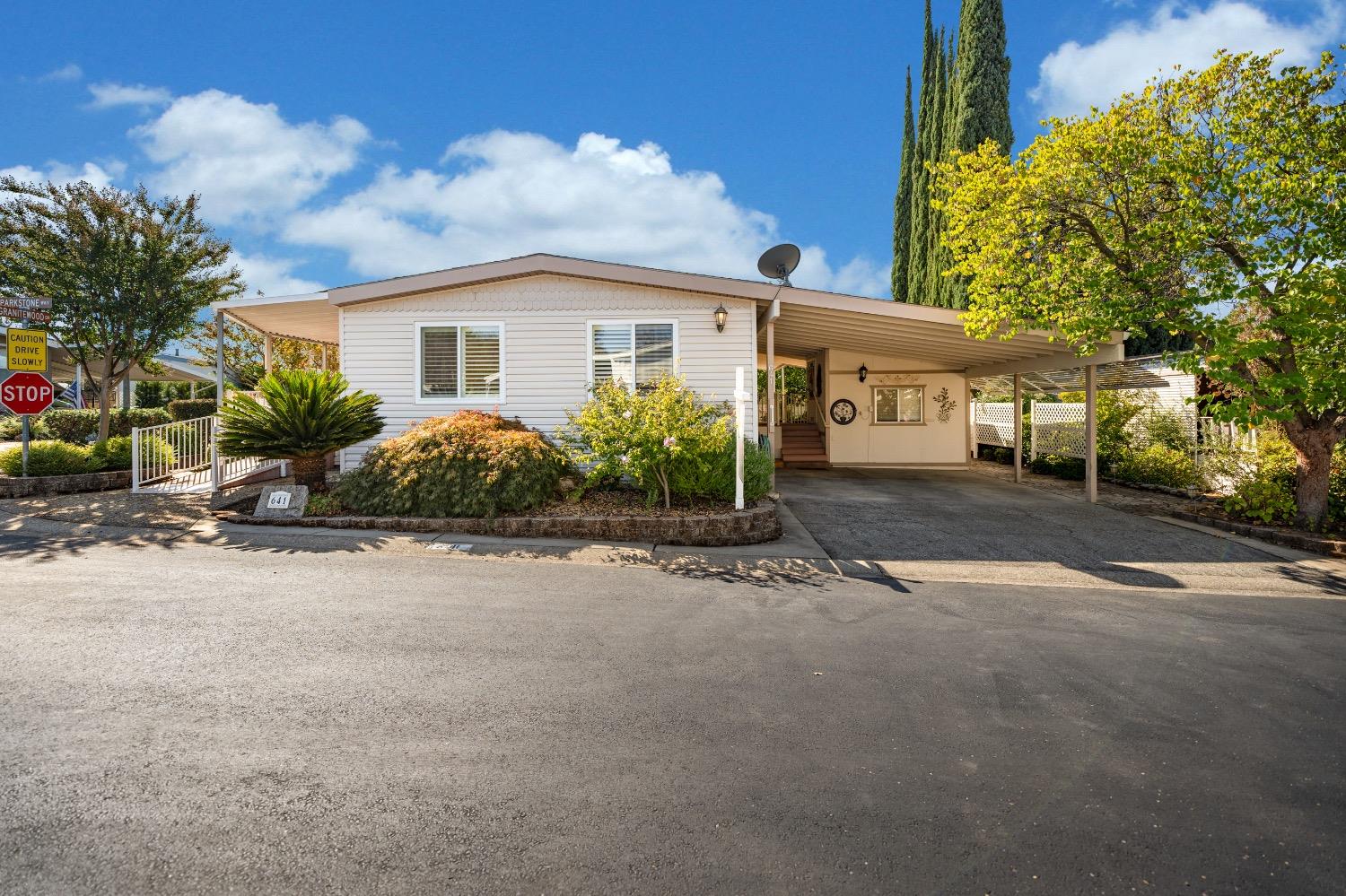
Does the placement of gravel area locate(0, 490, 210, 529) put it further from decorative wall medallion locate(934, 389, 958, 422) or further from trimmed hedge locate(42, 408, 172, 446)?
decorative wall medallion locate(934, 389, 958, 422)

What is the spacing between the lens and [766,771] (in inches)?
108

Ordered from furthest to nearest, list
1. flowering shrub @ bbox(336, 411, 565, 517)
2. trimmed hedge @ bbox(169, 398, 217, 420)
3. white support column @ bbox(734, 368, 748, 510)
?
trimmed hedge @ bbox(169, 398, 217, 420), flowering shrub @ bbox(336, 411, 565, 517), white support column @ bbox(734, 368, 748, 510)

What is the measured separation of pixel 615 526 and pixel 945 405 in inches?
456

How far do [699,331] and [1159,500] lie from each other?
→ 26.3 ft

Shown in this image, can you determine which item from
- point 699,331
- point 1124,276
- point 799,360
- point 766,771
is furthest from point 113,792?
point 799,360

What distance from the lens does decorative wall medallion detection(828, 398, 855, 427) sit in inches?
658

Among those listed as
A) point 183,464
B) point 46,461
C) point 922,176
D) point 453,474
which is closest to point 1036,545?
point 453,474

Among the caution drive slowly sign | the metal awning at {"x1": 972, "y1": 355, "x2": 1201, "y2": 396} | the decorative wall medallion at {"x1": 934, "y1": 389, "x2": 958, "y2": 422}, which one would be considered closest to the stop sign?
the caution drive slowly sign

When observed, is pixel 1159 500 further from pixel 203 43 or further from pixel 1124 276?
pixel 203 43

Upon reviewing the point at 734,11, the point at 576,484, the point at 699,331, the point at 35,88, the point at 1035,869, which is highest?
the point at 734,11

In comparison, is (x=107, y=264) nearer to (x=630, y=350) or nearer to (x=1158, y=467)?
(x=630, y=350)

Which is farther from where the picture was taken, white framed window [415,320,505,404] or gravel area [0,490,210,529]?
white framed window [415,320,505,404]

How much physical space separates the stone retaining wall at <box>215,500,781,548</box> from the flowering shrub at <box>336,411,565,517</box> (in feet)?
0.69

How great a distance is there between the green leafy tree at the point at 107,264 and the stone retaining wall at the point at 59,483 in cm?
370
